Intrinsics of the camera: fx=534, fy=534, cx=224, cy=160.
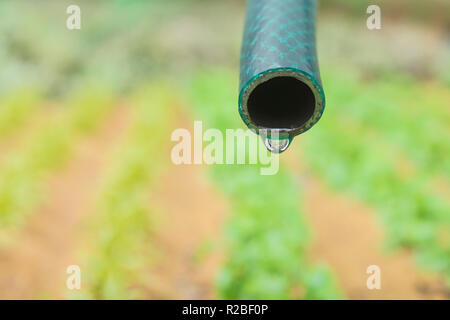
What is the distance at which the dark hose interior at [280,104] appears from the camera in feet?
6.28

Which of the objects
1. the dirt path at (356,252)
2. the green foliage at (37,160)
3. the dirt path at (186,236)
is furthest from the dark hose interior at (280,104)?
the green foliage at (37,160)

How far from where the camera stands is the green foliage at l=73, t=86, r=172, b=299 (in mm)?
3973

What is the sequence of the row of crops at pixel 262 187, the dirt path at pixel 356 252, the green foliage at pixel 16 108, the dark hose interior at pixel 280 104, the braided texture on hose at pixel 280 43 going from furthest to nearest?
the green foliage at pixel 16 108
the dirt path at pixel 356 252
the row of crops at pixel 262 187
the dark hose interior at pixel 280 104
the braided texture on hose at pixel 280 43

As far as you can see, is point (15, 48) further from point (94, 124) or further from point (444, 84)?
point (444, 84)

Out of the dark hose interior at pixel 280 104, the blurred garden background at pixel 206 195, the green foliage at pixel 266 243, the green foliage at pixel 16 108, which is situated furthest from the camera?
the green foliage at pixel 16 108

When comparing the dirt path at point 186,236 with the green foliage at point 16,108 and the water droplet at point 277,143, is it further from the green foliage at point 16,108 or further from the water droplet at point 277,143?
the green foliage at point 16,108

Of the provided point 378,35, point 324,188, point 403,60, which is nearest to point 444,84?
point 403,60

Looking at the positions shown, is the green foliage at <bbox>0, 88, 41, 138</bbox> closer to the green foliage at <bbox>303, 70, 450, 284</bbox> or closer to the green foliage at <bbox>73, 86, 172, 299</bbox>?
the green foliage at <bbox>73, 86, 172, 299</bbox>

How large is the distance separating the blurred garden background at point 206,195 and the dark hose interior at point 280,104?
1.95m

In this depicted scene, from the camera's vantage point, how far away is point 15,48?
1440 cm

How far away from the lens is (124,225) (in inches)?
189

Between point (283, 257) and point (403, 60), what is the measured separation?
12.7 meters

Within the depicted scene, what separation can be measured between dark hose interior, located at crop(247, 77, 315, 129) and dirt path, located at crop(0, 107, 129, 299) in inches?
103

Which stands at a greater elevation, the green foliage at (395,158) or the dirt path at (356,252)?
the green foliage at (395,158)
